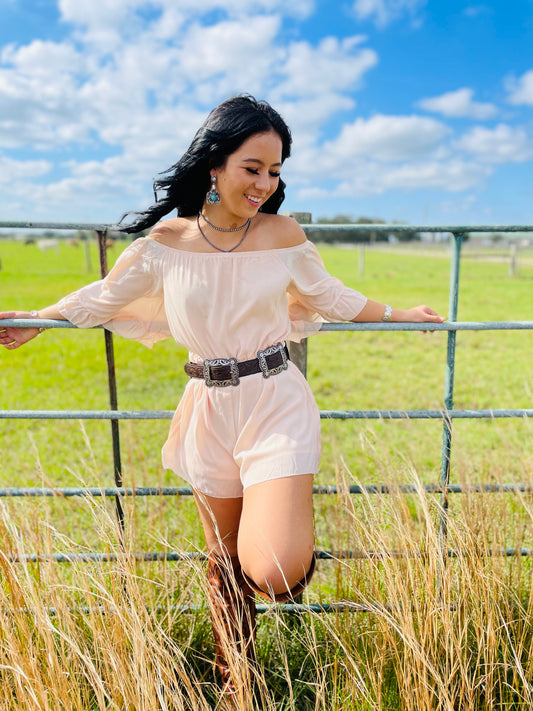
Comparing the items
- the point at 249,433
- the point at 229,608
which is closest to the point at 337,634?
the point at 229,608

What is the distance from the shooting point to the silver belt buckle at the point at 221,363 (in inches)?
72.2

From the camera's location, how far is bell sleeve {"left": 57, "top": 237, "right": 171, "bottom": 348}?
1.92 m

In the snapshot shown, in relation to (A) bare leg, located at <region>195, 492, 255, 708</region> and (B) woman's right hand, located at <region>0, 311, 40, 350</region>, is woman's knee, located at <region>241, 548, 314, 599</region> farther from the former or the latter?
(B) woman's right hand, located at <region>0, 311, 40, 350</region>

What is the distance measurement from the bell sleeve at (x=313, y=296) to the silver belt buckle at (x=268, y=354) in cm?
21

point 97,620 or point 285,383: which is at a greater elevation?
point 285,383

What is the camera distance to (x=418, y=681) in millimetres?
1645

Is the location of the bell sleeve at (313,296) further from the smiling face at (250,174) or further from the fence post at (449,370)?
the fence post at (449,370)

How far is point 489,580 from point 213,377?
1129 mm

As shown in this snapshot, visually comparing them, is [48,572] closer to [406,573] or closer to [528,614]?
[406,573]

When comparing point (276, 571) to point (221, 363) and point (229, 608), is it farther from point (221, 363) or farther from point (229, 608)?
point (221, 363)

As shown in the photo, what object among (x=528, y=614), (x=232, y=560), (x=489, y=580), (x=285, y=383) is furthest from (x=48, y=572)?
(x=528, y=614)

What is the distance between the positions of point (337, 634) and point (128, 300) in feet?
4.29

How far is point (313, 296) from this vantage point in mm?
1973

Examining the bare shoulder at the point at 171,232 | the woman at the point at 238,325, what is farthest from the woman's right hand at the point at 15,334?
the bare shoulder at the point at 171,232
